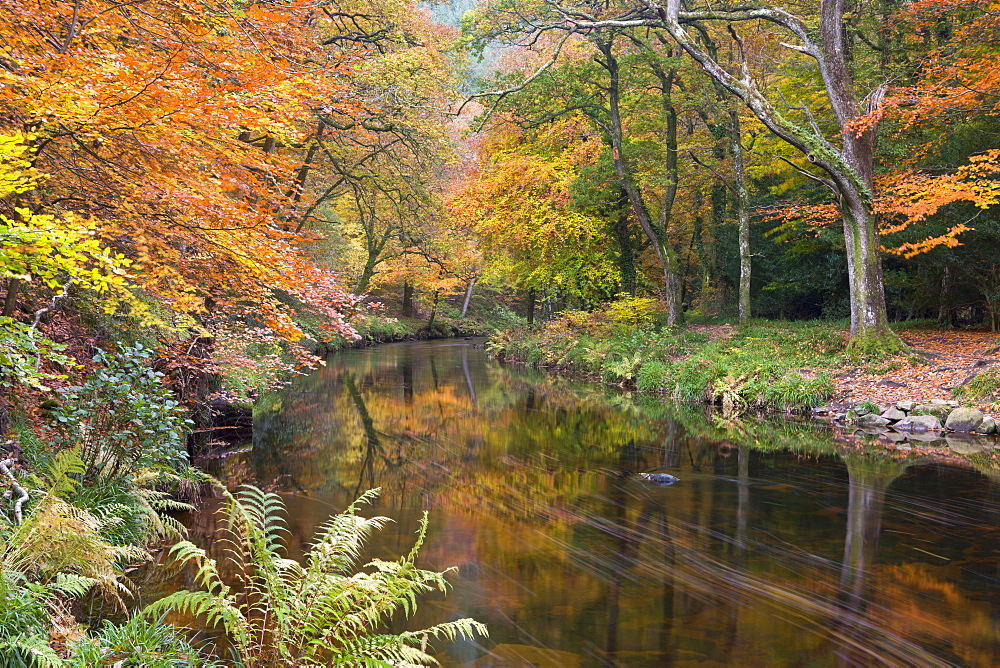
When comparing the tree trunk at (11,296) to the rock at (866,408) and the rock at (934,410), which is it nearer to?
the rock at (866,408)

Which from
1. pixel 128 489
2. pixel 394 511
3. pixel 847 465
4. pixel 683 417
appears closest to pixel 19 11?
pixel 128 489

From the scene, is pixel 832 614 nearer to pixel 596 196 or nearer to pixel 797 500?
pixel 797 500

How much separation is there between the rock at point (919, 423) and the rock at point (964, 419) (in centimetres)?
16

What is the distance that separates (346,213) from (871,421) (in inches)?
1032

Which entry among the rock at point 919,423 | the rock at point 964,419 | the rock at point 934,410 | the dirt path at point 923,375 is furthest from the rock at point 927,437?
the dirt path at point 923,375

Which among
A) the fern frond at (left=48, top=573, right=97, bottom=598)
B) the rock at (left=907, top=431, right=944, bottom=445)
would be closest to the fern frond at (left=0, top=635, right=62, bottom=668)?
the fern frond at (left=48, top=573, right=97, bottom=598)

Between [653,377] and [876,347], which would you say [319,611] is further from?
[653,377]

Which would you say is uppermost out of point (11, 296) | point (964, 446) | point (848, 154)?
point (848, 154)

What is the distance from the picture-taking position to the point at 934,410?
39.4 feet

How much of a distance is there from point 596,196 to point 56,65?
18.2 meters

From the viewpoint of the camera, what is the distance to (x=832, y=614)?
5.24 m

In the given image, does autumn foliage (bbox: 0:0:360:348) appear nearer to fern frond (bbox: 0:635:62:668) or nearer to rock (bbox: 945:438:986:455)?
fern frond (bbox: 0:635:62:668)

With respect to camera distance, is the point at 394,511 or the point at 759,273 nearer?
→ the point at 394,511

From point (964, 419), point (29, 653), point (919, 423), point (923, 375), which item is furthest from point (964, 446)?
point (29, 653)
